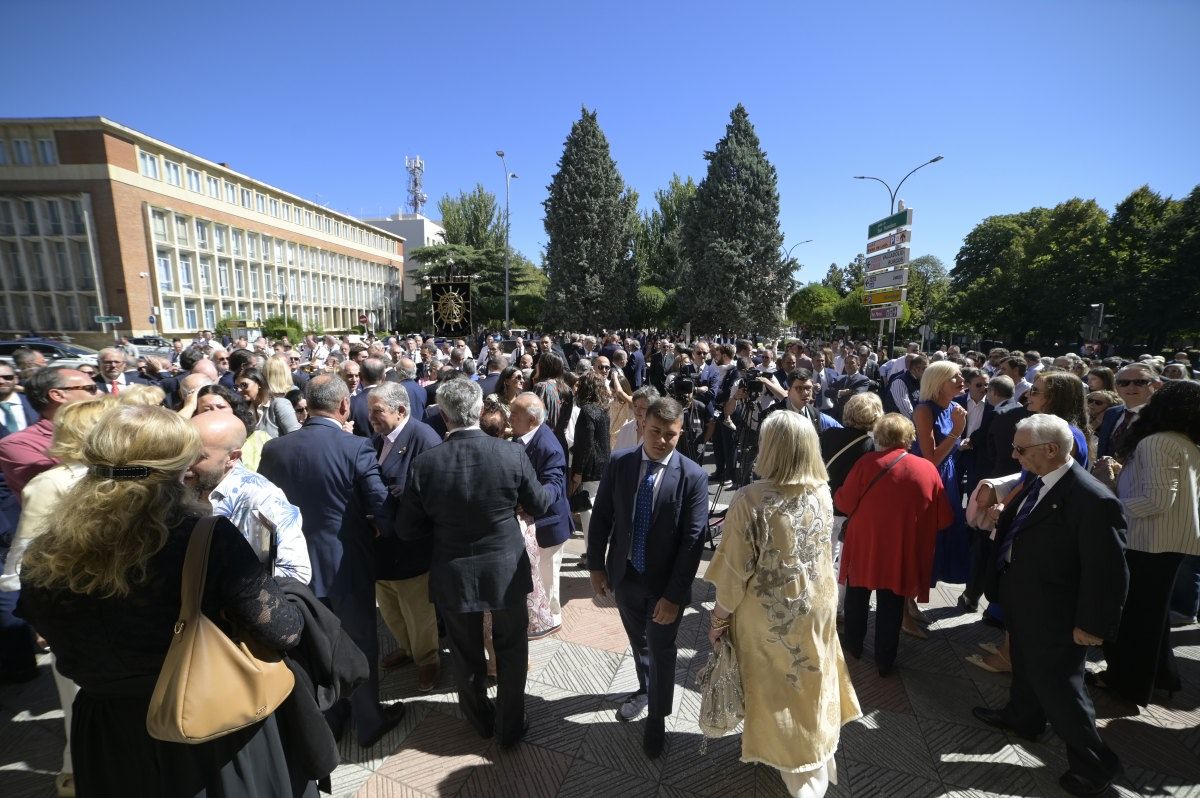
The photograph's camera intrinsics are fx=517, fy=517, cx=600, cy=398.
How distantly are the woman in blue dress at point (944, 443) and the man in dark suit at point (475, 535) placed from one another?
3214 mm

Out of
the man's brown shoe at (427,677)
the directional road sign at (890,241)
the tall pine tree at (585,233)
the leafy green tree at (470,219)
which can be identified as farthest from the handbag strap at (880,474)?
the leafy green tree at (470,219)

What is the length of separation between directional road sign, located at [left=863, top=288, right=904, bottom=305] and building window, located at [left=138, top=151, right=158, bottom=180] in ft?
148

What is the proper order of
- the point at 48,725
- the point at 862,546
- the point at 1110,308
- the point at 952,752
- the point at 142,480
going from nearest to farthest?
the point at 142,480 → the point at 952,752 → the point at 48,725 → the point at 862,546 → the point at 1110,308

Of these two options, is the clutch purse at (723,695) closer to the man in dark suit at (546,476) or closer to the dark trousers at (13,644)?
the man in dark suit at (546,476)

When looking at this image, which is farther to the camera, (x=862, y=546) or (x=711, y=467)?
(x=711, y=467)

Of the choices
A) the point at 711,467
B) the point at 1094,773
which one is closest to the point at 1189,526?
the point at 1094,773

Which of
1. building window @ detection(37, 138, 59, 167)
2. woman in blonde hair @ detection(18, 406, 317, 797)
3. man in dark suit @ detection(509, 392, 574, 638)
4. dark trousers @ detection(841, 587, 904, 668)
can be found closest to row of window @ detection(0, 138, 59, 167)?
building window @ detection(37, 138, 59, 167)

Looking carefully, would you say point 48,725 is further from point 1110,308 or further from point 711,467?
point 1110,308

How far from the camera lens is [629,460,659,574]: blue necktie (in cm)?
282

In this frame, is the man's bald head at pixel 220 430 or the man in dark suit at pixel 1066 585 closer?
the man's bald head at pixel 220 430

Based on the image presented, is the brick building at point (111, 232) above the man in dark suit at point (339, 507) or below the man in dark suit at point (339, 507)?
above

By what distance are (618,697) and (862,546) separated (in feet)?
6.25

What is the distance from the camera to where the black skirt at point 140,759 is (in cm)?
156

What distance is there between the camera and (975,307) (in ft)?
114
